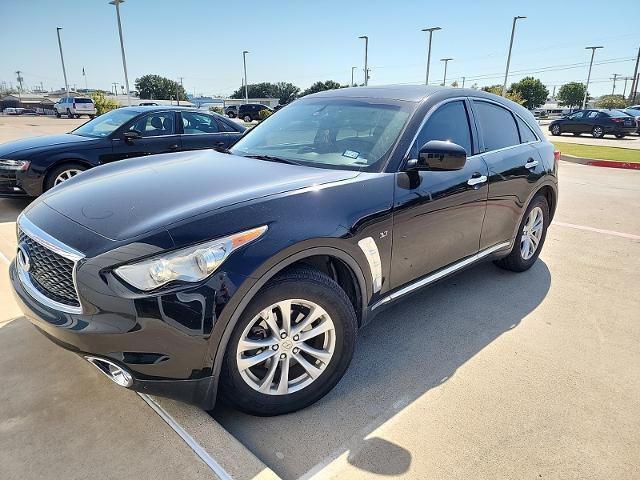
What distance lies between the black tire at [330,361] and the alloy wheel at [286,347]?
0.09 feet

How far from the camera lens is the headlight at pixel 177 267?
1849 mm

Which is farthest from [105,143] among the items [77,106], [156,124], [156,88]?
[156,88]

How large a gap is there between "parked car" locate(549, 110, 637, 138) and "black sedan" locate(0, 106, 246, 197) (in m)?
22.7

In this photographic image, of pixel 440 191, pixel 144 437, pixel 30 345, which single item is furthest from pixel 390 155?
pixel 30 345

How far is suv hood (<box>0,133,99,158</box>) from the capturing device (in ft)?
19.7

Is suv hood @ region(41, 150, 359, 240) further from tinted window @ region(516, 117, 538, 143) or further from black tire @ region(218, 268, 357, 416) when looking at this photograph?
tinted window @ region(516, 117, 538, 143)

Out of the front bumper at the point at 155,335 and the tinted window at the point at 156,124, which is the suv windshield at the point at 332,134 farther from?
the tinted window at the point at 156,124

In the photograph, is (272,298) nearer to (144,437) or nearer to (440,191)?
(144,437)

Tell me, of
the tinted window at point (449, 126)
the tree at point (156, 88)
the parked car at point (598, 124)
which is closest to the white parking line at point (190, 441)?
the tinted window at point (449, 126)

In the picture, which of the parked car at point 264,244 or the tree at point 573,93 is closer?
the parked car at point 264,244

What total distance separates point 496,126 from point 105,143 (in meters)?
5.32

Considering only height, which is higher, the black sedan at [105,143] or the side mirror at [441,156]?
the side mirror at [441,156]

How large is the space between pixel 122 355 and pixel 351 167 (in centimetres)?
161

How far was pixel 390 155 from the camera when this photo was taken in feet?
8.97
